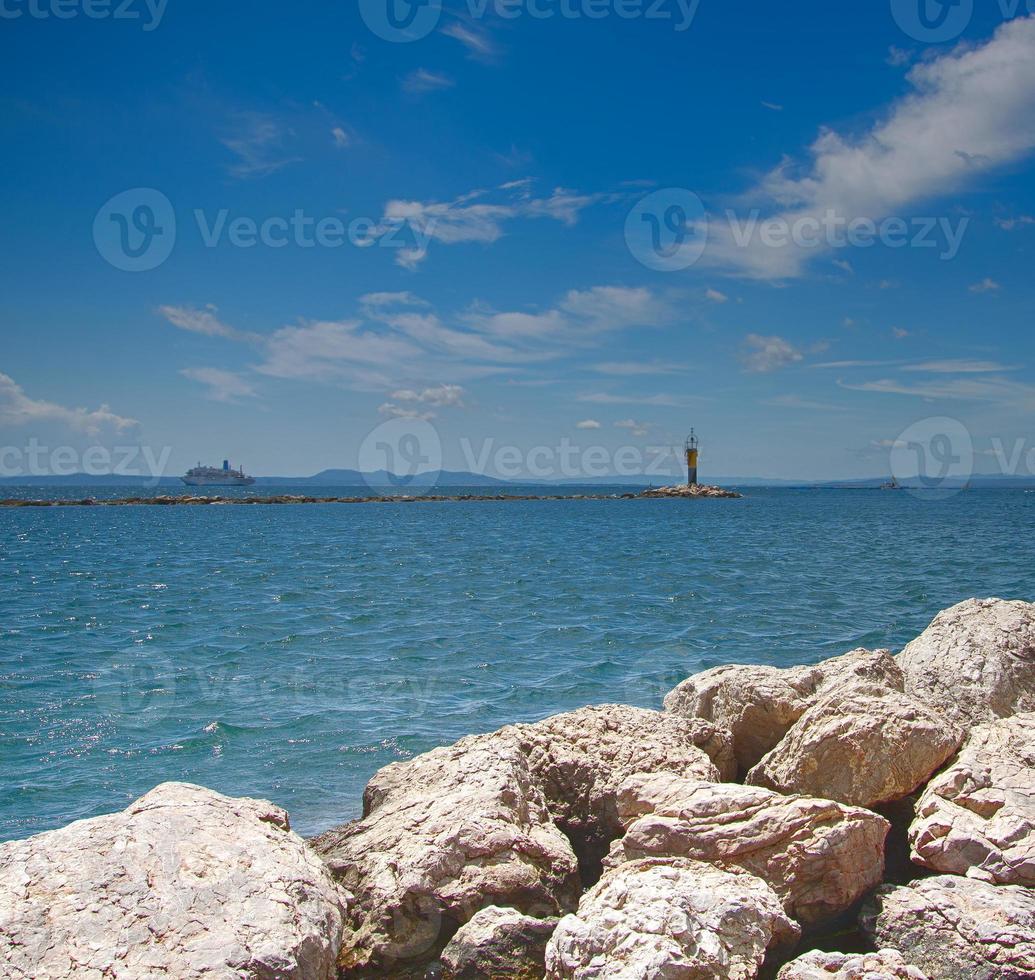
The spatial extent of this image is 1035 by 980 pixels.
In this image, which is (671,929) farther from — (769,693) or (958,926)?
(769,693)

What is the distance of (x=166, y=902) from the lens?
500 cm

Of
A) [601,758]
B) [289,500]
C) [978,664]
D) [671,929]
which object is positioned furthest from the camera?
[289,500]

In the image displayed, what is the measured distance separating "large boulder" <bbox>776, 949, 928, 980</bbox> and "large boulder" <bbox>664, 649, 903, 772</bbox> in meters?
3.43

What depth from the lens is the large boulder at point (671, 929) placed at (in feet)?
15.4

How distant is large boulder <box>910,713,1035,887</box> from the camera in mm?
5902

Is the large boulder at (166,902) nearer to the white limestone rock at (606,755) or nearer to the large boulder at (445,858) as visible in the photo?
the large boulder at (445,858)

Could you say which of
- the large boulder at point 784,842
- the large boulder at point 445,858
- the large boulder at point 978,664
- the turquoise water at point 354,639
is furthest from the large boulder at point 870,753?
the turquoise water at point 354,639

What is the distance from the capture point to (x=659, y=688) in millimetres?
15938

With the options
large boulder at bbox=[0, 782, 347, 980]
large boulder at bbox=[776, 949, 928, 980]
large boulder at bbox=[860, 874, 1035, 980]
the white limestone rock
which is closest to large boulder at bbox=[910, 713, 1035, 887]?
large boulder at bbox=[860, 874, 1035, 980]

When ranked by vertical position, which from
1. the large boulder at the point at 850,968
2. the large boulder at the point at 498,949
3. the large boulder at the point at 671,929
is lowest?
the large boulder at the point at 498,949

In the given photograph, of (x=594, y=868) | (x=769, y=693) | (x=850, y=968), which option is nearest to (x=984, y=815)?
(x=850, y=968)

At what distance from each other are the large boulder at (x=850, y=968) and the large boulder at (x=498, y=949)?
60.0 inches

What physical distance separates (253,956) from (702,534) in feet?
204

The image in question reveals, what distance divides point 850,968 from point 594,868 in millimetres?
2855
